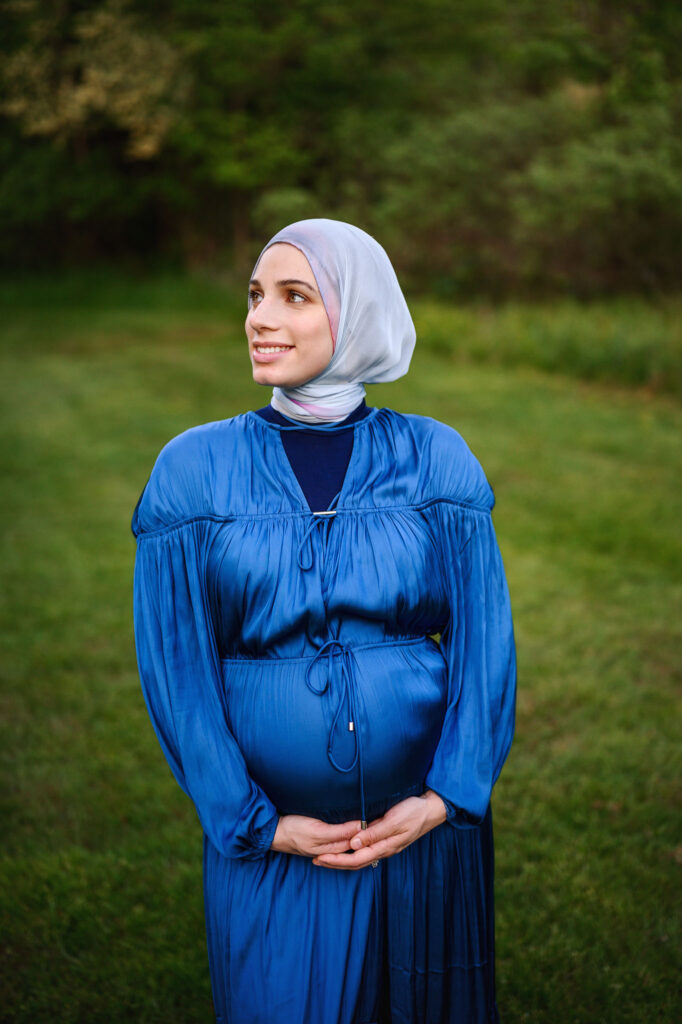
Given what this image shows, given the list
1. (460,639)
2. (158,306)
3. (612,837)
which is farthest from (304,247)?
(158,306)

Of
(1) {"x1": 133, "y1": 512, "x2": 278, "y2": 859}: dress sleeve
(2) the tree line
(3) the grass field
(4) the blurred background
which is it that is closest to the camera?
(1) {"x1": 133, "y1": 512, "x2": 278, "y2": 859}: dress sleeve

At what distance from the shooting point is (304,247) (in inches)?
65.6

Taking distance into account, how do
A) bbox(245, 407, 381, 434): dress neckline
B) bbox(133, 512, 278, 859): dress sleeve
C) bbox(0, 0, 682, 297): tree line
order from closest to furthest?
bbox(133, 512, 278, 859): dress sleeve
bbox(245, 407, 381, 434): dress neckline
bbox(0, 0, 682, 297): tree line

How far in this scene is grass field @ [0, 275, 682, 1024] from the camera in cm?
287

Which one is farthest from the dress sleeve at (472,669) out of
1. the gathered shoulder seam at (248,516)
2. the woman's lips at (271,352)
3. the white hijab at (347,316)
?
the woman's lips at (271,352)

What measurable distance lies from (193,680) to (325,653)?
0.82 feet

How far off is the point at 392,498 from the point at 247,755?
0.56 meters

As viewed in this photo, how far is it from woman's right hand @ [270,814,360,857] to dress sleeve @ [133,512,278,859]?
0.02m

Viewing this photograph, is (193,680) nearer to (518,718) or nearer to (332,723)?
(332,723)

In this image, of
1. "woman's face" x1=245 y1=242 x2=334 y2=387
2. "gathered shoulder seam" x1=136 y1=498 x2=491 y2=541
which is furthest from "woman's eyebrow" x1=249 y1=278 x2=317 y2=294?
"gathered shoulder seam" x1=136 y1=498 x2=491 y2=541

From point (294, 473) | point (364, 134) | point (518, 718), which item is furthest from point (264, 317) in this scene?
point (364, 134)

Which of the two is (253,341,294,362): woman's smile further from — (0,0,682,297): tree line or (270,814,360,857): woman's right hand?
(0,0,682,297): tree line

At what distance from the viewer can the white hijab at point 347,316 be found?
1.67m

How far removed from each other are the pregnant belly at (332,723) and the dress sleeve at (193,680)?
0.05 meters
